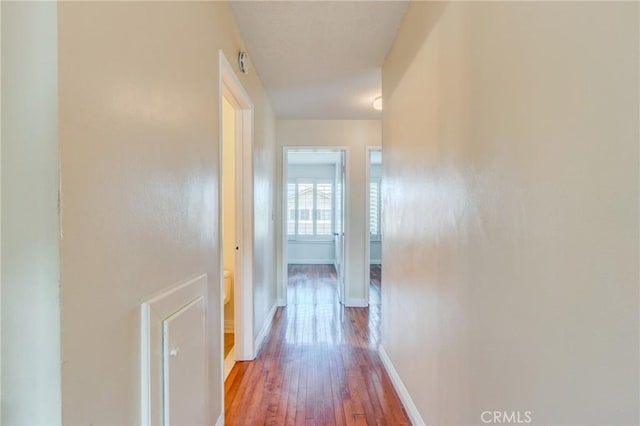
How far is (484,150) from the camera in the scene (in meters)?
1.11

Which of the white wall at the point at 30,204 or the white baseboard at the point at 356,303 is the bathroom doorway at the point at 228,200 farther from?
the white wall at the point at 30,204

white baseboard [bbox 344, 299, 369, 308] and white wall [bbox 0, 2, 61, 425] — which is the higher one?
white wall [bbox 0, 2, 61, 425]

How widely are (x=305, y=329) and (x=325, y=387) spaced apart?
46.1 inches

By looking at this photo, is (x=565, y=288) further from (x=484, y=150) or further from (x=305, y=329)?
(x=305, y=329)

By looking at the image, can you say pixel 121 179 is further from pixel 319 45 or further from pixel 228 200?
pixel 228 200

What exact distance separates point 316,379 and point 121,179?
207 cm

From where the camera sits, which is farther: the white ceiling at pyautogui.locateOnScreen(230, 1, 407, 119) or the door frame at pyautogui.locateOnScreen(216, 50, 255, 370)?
the door frame at pyautogui.locateOnScreen(216, 50, 255, 370)

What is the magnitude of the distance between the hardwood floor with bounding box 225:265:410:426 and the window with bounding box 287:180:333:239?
391 cm

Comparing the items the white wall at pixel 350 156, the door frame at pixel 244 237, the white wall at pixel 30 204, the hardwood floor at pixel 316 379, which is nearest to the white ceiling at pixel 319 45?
the door frame at pixel 244 237

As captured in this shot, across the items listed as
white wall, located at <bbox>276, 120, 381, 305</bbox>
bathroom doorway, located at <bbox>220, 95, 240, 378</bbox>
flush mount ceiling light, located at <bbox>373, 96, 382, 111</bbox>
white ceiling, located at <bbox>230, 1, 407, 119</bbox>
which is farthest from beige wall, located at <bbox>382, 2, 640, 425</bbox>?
white wall, located at <bbox>276, 120, 381, 305</bbox>

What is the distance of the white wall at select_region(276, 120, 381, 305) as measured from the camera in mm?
4316

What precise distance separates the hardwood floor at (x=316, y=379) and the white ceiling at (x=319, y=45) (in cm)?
243

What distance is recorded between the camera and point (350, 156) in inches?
170

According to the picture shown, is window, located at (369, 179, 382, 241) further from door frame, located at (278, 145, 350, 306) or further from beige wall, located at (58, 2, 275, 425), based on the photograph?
beige wall, located at (58, 2, 275, 425)
